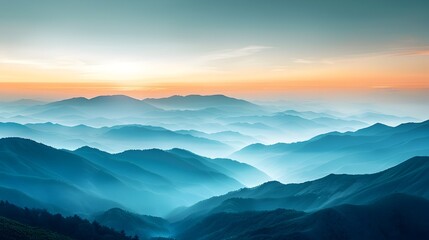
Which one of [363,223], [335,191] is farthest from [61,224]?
[335,191]

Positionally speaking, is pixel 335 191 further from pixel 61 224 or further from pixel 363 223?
pixel 61 224

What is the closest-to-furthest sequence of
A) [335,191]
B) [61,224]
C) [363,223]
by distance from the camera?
[61,224] < [363,223] < [335,191]

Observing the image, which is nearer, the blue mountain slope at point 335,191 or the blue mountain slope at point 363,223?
the blue mountain slope at point 363,223

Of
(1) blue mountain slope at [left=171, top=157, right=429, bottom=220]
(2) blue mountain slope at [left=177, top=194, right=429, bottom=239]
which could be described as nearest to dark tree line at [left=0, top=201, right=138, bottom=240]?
(2) blue mountain slope at [left=177, top=194, right=429, bottom=239]

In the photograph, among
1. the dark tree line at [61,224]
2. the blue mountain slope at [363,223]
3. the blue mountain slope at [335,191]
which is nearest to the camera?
the dark tree line at [61,224]

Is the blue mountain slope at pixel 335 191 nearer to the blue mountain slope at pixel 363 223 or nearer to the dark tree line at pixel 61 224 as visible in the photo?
the blue mountain slope at pixel 363 223

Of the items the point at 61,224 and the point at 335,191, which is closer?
the point at 61,224

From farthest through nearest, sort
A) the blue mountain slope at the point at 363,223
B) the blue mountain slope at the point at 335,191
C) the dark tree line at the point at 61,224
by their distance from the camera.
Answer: the blue mountain slope at the point at 335,191 → the blue mountain slope at the point at 363,223 → the dark tree line at the point at 61,224

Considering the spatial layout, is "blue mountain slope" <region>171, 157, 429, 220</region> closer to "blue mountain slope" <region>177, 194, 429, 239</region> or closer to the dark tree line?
"blue mountain slope" <region>177, 194, 429, 239</region>

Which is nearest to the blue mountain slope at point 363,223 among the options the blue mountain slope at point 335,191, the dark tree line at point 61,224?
the blue mountain slope at point 335,191

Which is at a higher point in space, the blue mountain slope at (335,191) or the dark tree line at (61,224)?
the dark tree line at (61,224)
